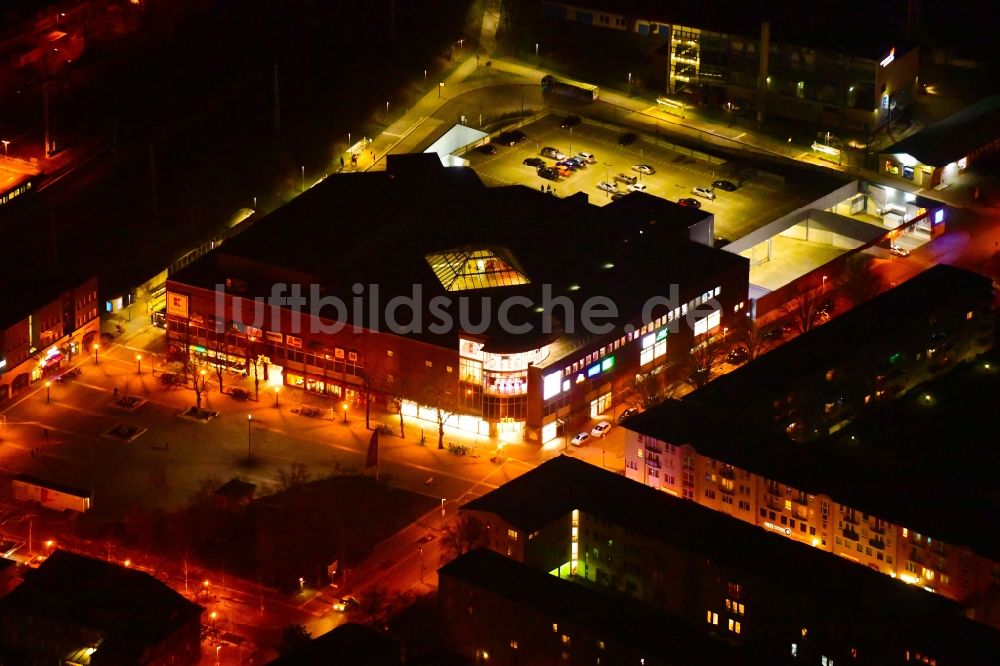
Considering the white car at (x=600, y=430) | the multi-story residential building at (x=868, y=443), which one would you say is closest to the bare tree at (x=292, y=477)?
the white car at (x=600, y=430)

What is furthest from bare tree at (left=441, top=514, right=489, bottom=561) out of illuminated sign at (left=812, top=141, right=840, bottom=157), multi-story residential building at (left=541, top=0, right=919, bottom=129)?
multi-story residential building at (left=541, top=0, right=919, bottom=129)

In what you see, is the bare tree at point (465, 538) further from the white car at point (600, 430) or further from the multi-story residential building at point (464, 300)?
the white car at point (600, 430)

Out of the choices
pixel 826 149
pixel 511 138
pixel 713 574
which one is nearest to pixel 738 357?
pixel 826 149

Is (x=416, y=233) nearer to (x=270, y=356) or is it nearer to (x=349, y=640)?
(x=270, y=356)

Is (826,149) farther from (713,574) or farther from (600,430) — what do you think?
(713,574)

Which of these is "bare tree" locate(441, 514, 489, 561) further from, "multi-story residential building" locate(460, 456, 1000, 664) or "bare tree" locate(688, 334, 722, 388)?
"bare tree" locate(688, 334, 722, 388)

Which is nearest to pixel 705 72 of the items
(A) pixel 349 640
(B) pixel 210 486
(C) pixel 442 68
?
(C) pixel 442 68
